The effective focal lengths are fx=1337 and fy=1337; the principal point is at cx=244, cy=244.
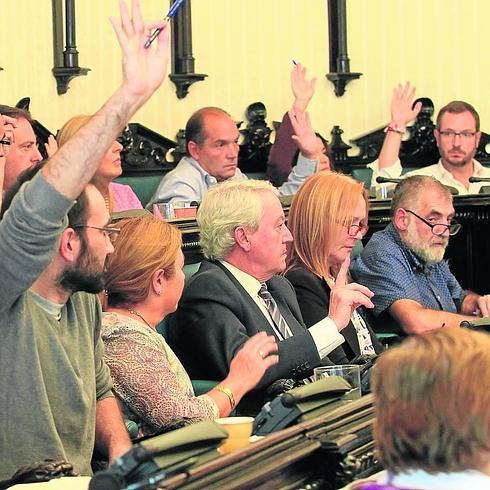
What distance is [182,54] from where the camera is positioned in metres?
7.60

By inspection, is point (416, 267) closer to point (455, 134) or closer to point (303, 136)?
point (303, 136)

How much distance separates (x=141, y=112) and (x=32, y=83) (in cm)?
74

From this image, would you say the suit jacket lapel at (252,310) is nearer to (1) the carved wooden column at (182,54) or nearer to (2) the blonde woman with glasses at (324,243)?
(2) the blonde woman with glasses at (324,243)

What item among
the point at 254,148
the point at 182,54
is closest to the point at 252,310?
the point at 254,148

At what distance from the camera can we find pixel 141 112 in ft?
24.3

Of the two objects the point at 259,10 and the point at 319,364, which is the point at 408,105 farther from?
the point at 319,364

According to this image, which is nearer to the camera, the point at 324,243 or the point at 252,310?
the point at 252,310

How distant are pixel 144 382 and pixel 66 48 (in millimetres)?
4032

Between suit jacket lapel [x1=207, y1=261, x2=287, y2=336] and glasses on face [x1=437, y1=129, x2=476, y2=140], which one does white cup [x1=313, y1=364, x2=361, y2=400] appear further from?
glasses on face [x1=437, y1=129, x2=476, y2=140]

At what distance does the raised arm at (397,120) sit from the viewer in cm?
737

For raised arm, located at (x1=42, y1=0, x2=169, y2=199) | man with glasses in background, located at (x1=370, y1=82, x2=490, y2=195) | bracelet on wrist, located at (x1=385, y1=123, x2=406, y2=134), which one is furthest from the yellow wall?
raised arm, located at (x1=42, y1=0, x2=169, y2=199)

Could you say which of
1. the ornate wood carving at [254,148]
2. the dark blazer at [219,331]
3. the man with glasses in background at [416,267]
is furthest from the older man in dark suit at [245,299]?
the ornate wood carving at [254,148]

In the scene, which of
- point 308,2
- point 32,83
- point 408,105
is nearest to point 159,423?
point 32,83

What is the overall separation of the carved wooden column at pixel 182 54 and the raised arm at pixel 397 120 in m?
1.11
